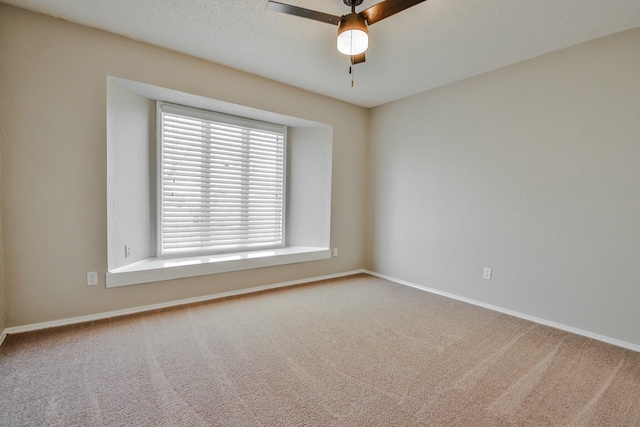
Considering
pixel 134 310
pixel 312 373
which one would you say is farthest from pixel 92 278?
pixel 312 373

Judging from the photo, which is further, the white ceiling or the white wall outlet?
the white wall outlet

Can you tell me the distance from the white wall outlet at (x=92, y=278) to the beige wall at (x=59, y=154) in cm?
4

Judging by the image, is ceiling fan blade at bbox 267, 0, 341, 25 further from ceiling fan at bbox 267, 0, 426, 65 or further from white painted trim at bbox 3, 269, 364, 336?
white painted trim at bbox 3, 269, 364, 336

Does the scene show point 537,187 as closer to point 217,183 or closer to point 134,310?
point 217,183

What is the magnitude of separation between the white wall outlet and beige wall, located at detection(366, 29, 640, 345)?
3496 mm

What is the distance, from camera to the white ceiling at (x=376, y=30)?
2.05m

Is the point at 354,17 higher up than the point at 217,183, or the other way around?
the point at 354,17

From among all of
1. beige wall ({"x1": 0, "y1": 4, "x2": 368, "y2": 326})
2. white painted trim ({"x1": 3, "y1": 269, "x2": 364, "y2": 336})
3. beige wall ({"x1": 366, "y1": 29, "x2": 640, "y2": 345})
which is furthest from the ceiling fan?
white painted trim ({"x1": 3, "y1": 269, "x2": 364, "y2": 336})

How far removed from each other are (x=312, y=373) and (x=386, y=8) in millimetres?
2352

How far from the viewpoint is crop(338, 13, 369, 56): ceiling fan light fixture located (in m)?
1.79

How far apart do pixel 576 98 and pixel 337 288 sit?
3102 millimetres

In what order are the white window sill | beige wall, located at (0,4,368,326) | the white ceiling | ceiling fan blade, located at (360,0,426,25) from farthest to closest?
the white window sill < beige wall, located at (0,4,368,326) < the white ceiling < ceiling fan blade, located at (360,0,426,25)

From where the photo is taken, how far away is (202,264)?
3.04 meters

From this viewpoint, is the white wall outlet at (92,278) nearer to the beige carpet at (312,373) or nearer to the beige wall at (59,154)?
the beige wall at (59,154)
